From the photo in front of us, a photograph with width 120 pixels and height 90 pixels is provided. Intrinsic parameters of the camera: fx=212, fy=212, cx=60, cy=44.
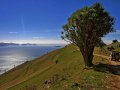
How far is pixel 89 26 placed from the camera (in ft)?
124

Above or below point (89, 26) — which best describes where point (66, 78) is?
below

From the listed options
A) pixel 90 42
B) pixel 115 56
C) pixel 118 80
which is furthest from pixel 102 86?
pixel 115 56

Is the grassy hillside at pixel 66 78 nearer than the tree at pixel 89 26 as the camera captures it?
Yes

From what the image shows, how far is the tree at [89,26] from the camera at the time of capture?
123 ft

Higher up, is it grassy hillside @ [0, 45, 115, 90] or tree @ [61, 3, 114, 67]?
tree @ [61, 3, 114, 67]

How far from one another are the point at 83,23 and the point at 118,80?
1377 cm

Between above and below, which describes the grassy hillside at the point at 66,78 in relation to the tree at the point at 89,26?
below

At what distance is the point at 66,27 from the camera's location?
40.2 metres

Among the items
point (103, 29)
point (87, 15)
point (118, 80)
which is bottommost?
point (118, 80)

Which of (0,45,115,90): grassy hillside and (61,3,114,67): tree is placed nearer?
(0,45,115,90): grassy hillside

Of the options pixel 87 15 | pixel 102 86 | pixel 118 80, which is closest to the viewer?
pixel 102 86

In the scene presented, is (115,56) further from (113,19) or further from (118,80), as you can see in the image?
(118,80)

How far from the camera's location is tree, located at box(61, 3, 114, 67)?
37.5 m

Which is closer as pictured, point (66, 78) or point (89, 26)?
point (66, 78)
